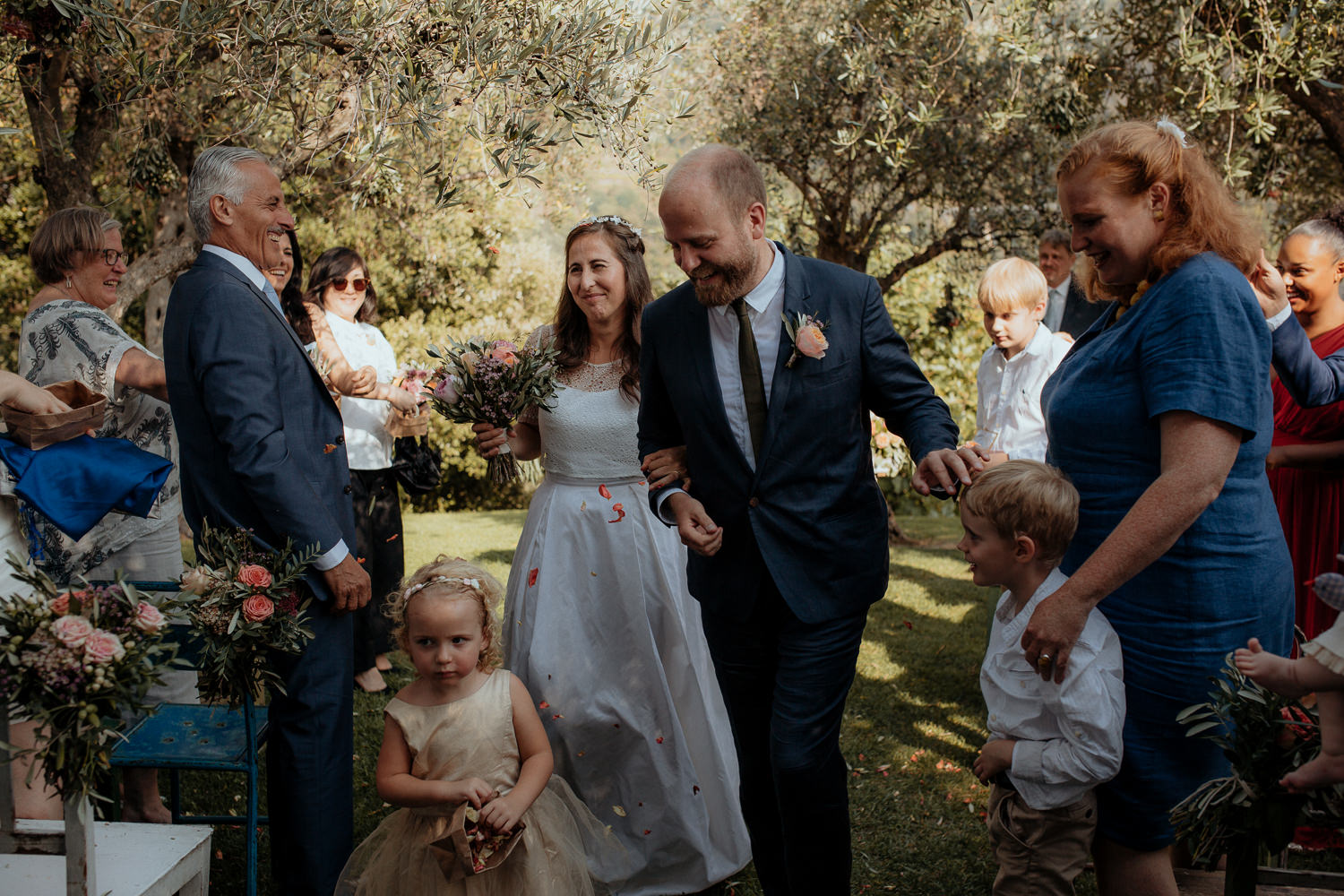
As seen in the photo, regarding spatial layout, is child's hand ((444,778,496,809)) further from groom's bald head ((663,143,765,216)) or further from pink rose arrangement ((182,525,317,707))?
groom's bald head ((663,143,765,216))

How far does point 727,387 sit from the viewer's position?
9.98 feet

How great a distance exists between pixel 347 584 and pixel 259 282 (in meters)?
0.96

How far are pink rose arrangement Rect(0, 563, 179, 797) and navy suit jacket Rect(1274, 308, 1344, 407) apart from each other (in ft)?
11.3

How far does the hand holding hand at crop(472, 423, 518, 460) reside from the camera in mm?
3986

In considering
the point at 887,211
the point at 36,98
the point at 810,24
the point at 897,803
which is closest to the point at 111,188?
the point at 36,98

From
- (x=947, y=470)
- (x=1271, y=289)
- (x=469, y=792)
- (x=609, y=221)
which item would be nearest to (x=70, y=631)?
(x=469, y=792)

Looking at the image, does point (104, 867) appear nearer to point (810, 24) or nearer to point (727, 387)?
point (727, 387)

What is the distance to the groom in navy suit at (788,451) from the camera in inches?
115

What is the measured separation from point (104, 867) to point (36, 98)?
617 centimetres

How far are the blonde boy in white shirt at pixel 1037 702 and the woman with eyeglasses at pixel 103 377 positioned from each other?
9.31ft

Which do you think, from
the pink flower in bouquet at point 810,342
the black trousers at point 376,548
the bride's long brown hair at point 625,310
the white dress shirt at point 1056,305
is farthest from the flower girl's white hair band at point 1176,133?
the black trousers at point 376,548

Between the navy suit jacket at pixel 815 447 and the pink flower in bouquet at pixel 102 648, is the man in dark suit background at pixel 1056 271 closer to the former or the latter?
the navy suit jacket at pixel 815 447

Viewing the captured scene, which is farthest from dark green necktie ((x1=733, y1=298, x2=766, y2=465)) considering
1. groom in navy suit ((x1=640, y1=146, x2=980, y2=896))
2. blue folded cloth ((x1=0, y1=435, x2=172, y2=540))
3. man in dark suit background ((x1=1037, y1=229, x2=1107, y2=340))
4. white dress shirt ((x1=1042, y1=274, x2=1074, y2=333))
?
white dress shirt ((x1=1042, y1=274, x2=1074, y2=333))

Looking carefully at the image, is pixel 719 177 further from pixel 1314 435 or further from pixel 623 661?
pixel 1314 435
